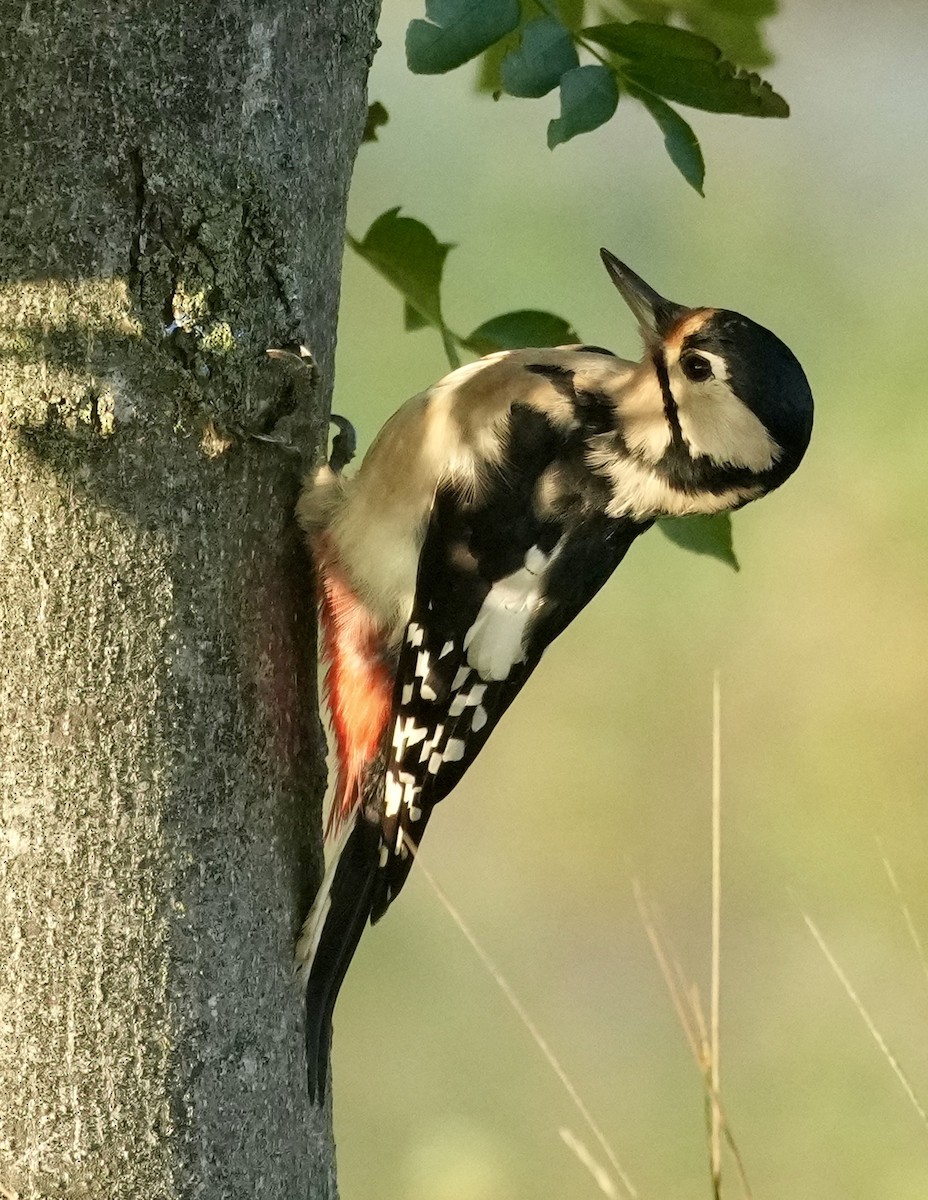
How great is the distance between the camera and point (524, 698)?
3.39m

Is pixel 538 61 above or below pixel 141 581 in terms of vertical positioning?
above

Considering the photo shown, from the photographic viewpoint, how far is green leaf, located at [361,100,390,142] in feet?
5.12

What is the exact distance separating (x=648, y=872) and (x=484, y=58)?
2.08m

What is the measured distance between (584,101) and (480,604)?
24.3 inches

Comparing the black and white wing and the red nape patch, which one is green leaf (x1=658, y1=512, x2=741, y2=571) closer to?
the black and white wing

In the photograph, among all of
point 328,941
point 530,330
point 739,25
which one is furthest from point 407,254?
point 328,941

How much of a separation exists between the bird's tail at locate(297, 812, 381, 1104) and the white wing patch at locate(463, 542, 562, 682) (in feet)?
0.93

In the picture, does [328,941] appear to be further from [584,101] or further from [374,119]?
[374,119]

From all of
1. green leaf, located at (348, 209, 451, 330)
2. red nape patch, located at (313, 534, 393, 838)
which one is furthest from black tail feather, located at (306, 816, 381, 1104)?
green leaf, located at (348, 209, 451, 330)

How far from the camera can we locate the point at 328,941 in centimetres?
131

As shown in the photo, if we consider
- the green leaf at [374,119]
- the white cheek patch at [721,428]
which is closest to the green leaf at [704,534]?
the white cheek patch at [721,428]

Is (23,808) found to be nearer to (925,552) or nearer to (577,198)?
(577,198)

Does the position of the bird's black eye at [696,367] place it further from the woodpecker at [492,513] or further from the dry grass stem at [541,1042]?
the dry grass stem at [541,1042]

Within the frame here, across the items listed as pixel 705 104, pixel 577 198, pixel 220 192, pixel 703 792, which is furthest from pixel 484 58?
pixel 703 792
